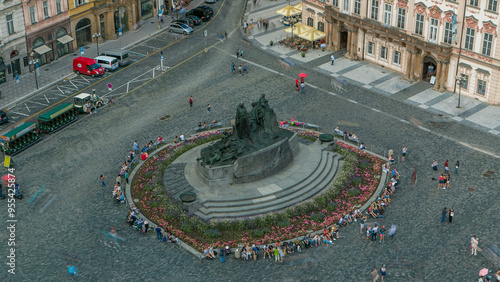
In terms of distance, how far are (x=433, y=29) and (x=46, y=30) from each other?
5094 cm

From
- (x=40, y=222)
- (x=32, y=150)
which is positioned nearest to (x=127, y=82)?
(x=32, y=150)

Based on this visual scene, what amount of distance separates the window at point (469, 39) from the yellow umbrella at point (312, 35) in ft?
78.4

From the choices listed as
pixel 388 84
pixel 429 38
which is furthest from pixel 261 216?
pixel 429 38

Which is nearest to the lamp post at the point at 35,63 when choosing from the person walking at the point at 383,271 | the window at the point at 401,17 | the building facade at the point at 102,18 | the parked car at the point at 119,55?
the parked car at the point at 119,55

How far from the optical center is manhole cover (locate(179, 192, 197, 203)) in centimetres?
6625

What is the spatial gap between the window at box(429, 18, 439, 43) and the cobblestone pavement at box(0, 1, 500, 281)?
30.6ft

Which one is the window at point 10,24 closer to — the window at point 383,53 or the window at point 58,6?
the window at point 58,6

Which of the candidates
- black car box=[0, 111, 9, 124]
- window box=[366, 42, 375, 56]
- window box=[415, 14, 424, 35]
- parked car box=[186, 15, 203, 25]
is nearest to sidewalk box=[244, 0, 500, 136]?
window box=[366, 42, 375, 56]

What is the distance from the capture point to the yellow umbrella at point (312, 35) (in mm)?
105125

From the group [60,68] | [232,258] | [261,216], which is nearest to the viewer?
[232,258]

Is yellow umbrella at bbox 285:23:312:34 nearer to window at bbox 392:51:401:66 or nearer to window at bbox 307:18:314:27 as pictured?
window at bbox 307:18:314:27

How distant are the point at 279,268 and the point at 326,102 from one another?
3389 cm

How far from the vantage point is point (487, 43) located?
8544 centimetres

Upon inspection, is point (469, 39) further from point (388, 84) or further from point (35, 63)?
point (35, 63)
